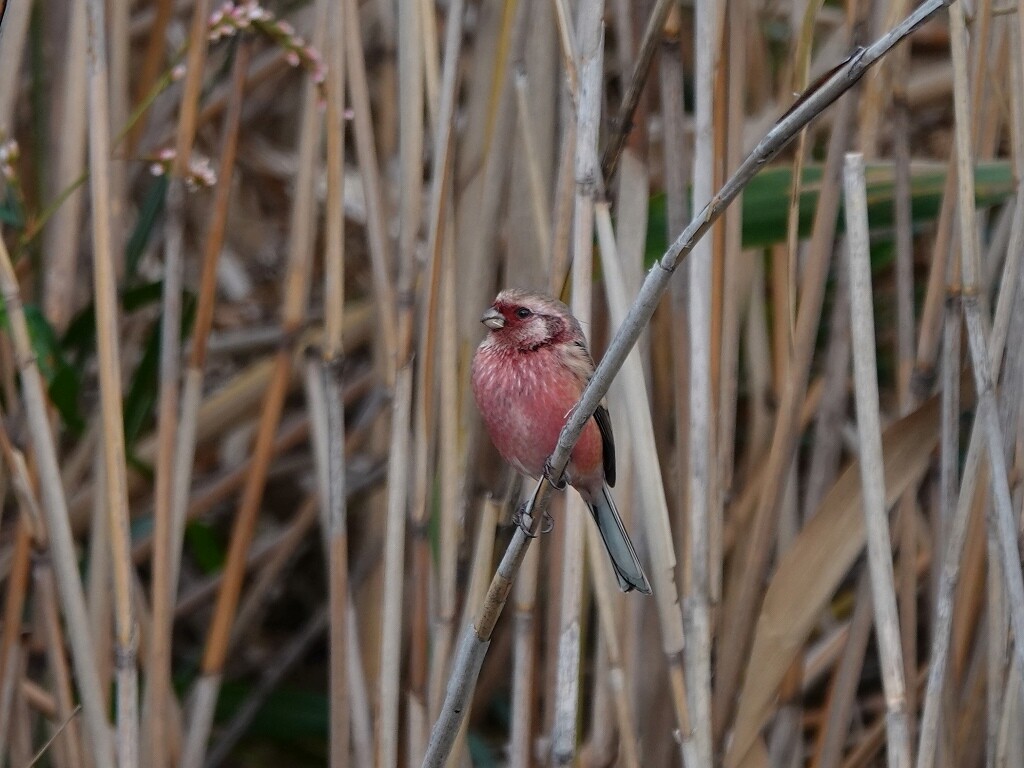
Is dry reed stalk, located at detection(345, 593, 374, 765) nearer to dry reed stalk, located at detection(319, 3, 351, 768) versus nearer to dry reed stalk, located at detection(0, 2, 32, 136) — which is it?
dry reed stalk, located at detection(319, 3, 351, 768)

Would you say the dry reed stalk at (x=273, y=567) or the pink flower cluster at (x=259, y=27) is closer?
the pink flower cluster at (x=259, y=27)

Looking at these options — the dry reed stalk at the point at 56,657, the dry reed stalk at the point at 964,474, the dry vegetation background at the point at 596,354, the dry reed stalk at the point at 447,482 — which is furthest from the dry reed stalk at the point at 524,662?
the dry reed stalk at the point at 56,657

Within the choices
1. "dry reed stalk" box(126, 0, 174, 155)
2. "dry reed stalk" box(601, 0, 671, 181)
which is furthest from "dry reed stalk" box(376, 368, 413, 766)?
"dry reed stalk" box(126, 0, 174, 155)

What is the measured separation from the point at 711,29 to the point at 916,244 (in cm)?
188

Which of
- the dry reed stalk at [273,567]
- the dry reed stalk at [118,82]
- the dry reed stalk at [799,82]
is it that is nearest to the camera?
the dry reed stalk at [799,82]

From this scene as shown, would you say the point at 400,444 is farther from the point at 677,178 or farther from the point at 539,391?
the point at 677,178

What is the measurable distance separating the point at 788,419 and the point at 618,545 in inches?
12.1

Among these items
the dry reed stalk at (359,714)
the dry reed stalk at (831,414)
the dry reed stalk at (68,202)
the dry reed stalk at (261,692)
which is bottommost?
the dry reed stalk at (261,692)

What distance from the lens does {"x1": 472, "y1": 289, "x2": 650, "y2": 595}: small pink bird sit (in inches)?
69.3

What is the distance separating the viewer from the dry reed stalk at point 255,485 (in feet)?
6.72

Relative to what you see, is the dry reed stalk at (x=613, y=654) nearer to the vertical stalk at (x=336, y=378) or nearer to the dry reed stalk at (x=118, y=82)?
the vertical stalk at (x=336, y=378)

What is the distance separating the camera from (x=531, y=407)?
69.3 inches

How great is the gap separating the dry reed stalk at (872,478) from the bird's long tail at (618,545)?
1.08 feet

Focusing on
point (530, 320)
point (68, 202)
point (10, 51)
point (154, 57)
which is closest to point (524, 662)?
point (530, 320)
